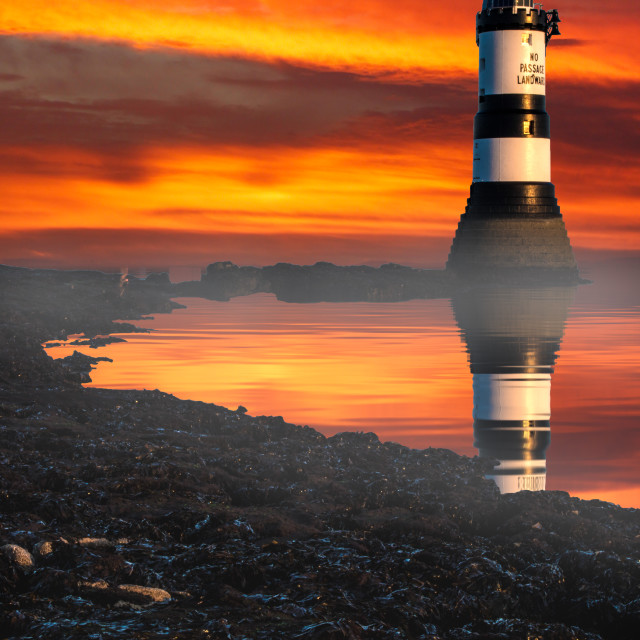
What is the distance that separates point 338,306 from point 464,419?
110 ft

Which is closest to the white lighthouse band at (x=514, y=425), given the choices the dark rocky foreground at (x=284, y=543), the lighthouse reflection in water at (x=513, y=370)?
the lighthouse reflection in water at (x=513, y=370)

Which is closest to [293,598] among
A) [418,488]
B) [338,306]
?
[418,488]

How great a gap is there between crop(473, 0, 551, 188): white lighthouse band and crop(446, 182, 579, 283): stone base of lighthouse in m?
A: 0.73

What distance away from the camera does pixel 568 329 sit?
1266 inches

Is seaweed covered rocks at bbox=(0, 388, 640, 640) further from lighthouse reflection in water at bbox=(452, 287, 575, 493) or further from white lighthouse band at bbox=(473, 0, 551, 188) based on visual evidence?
white lighthouse band at bbox=(473, 0, 551, 188)

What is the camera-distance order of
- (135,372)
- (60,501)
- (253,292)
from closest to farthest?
(60,501) < (135,372) < (253,292)

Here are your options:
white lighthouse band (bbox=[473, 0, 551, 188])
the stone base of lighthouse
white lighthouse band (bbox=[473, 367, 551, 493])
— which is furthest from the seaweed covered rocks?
the stone base of lighthouse

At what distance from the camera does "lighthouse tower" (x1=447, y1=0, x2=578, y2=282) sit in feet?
127

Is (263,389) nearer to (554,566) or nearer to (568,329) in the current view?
(554,566)

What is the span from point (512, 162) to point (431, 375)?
877 inches

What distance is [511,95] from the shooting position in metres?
39.1

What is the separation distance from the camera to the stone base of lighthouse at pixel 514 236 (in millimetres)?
40875

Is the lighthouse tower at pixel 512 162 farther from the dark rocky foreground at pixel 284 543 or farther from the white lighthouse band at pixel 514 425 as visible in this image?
the dark rocky foreground at pixel 284 543

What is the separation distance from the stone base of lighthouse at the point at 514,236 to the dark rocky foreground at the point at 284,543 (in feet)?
103
